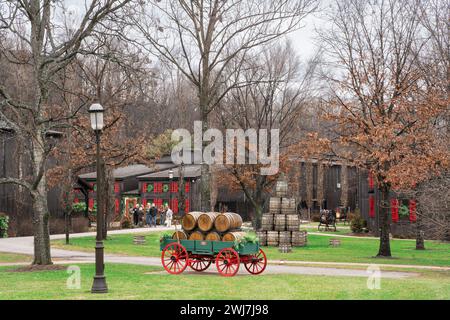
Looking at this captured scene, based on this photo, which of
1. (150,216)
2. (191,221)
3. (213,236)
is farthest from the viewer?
(150,216)

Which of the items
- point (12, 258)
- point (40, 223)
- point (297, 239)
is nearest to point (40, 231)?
point (40, 223)

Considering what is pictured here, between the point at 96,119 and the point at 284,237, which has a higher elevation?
the point at 96,119

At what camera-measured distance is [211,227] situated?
789 inches

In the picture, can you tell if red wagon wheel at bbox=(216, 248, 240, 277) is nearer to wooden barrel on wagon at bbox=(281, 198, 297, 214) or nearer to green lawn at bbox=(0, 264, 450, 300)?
green lawn at bbox=(0, 264, 450, 300)

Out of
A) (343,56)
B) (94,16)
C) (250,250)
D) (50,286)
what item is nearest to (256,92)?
(343,56)

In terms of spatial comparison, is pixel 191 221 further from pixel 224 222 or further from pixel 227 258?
pixel 227 258

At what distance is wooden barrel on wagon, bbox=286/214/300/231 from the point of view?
35.1 metres

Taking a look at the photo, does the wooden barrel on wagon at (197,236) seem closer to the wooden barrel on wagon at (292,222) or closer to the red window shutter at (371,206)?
the wooden barrel on wagon at (292,222)

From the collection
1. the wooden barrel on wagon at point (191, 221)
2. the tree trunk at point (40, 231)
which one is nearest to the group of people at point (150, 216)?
the tree trunk at point (40, 231)

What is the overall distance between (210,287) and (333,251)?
57.3ft

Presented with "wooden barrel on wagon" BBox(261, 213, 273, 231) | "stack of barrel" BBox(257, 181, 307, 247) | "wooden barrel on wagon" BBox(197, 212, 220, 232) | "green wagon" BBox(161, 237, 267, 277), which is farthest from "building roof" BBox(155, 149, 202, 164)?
"wooden barrel on wagon" BBox(197, 212, 220, 232)

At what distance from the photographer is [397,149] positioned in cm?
2756
